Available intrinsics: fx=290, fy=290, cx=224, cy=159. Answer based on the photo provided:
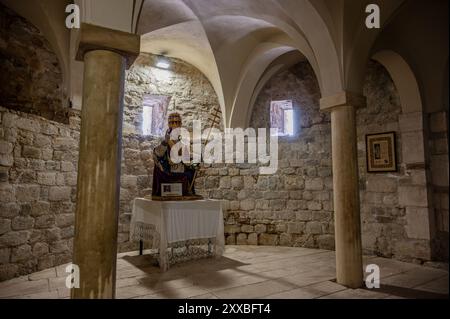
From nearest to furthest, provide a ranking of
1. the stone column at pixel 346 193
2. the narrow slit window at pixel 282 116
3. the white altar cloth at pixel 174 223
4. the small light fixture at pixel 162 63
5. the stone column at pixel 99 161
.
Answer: the stone column at pixel 99 161 → the stone column at pixel 346 193 → the white altar cloth at pixel 174 223 → the small light fixture at pixel 162 63 → the narrow slit window at pixel 282 116

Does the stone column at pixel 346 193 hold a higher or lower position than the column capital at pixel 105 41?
lower

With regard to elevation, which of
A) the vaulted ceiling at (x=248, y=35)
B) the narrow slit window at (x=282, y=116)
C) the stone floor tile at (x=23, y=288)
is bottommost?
the stone floor tile at (x=23, y=288)

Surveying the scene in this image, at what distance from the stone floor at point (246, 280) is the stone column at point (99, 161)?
3.67 feet

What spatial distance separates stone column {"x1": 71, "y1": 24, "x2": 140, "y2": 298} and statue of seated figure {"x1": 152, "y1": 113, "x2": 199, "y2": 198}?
2.08 meters

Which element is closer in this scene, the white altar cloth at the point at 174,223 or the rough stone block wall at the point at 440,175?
the white altar cloth at the point at 174,223

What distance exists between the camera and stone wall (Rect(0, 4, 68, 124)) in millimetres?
4031

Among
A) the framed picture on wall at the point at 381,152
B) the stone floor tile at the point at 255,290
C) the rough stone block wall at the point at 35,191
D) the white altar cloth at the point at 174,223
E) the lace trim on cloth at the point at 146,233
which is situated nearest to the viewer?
the stone floor tile at the point at 255,290

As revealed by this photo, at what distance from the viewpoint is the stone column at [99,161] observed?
2178 millimetres

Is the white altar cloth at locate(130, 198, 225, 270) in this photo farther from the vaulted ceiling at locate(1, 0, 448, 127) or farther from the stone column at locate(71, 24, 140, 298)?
the vaulted ceiling at locate(1, 0, 448, 127)

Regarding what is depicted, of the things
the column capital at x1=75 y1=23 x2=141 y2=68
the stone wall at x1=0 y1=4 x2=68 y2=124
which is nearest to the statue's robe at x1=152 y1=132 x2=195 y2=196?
the stone wall at x1=0 y1=4 x2=68 y2=124

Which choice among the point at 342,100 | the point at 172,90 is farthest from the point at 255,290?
the point at 172,90

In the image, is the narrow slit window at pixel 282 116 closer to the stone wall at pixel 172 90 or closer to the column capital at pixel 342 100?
the stone wall at pixel 172 90

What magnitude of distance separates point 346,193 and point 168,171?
8.41 ft

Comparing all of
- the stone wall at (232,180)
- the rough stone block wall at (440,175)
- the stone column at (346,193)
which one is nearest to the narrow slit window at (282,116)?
the stone wall at (232,180)
